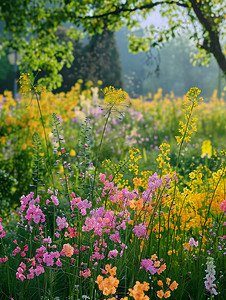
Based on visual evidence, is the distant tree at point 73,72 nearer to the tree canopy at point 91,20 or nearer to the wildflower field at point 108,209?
the wildflower field at point 108,209

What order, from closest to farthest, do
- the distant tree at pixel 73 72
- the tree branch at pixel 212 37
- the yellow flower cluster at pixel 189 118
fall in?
the yellow flower cluster at pixel 189 118 → the tree branch at pixel 212 37 → the distant tree at pixel 73 72

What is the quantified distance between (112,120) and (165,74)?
47886mm

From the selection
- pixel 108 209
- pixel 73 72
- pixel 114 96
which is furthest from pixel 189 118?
pixel 73 72

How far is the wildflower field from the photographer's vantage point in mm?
1866

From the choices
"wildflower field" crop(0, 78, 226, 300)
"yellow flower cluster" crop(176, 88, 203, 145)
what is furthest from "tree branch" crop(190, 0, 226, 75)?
"yellow flower cluster" crop(176, 88, 203, 145)

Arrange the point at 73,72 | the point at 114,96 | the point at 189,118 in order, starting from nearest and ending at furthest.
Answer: the point at 114,96
the point at 189,118
the point at 73,72

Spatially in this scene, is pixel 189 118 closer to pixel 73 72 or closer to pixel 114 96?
Result: pixel 114 96

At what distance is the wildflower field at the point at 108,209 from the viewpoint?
1.87 m

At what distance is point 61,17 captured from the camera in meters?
6.18

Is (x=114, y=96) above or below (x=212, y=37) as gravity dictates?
below

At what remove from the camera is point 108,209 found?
228cm

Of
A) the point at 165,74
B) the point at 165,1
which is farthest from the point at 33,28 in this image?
the point at 165,74

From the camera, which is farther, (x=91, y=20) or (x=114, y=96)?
(x=91, y=20)

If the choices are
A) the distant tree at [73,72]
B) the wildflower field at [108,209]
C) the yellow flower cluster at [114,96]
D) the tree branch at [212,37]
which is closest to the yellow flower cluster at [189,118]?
the wildflower field at [108,209]
